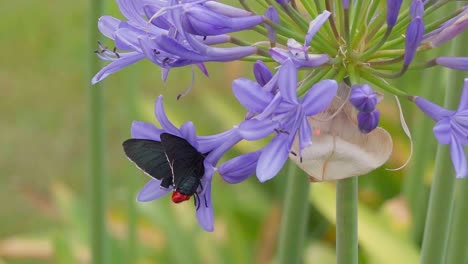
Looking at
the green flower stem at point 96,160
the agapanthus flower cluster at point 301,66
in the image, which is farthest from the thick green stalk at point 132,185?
the agapanthus flower cluster at point 301,66

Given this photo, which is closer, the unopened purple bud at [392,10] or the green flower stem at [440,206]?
the unopened purple bud at [392,10]

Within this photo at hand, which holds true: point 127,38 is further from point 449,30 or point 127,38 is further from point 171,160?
point 449,30

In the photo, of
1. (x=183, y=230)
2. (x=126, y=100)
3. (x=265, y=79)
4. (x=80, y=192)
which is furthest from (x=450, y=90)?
(x=80, y=192)

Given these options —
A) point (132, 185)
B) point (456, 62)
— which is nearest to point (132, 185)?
point (132, 185)

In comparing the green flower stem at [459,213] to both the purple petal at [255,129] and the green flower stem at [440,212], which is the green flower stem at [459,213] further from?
the purple petal at [255,129]

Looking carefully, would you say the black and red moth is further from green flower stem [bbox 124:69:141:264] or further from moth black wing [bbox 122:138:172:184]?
green flower stem [bbox 124:69:141:264]

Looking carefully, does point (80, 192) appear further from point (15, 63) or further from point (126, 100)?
point (126, 100)

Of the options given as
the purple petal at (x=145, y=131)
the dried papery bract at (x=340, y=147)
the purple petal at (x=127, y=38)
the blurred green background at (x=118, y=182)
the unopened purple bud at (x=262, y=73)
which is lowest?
the blurred green background at (x=118, y=182)
